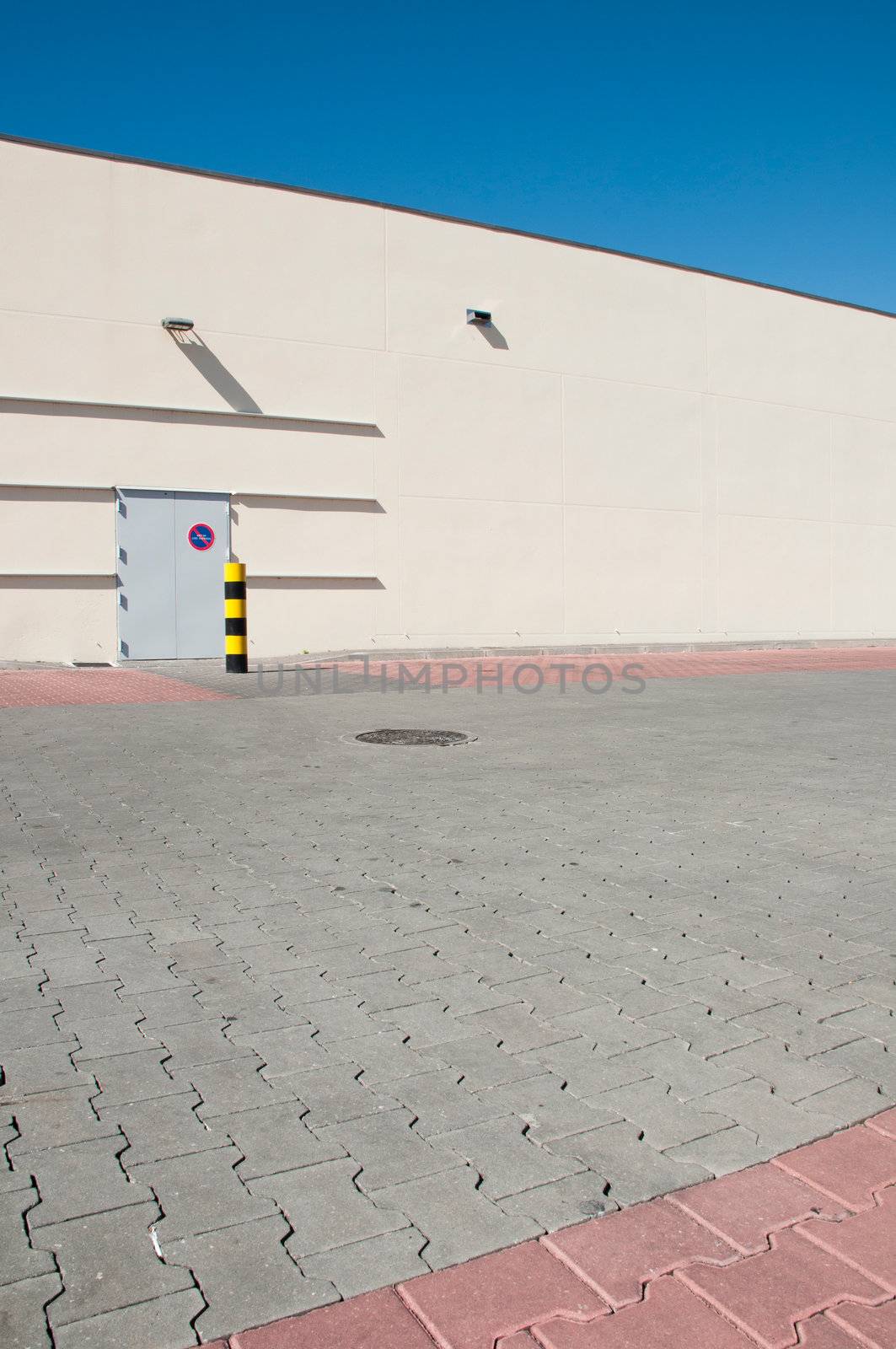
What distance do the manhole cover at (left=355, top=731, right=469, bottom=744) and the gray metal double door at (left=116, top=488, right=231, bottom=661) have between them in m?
8.07

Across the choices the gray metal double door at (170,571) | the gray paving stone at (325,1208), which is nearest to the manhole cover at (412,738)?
the gray paving stone at (325,1208)

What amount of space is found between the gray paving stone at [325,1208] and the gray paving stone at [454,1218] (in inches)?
1.8

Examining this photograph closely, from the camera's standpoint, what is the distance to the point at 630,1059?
3064 millimetres

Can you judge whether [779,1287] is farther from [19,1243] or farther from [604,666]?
[604,666]

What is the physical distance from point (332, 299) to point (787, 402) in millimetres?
10160

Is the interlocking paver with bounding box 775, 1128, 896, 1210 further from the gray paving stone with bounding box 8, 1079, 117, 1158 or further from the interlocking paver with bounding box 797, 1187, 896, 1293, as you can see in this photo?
the gray paving stone with bounding box 8, 1079, 117, 1158

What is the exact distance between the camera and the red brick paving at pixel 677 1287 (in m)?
1.99

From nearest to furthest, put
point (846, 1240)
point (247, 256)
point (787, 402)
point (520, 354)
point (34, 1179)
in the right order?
point (846, 1240) < point (34, 1179) < point (247, 256) < point (520, 354) < point (787, 402)

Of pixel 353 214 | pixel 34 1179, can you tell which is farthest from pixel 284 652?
pixel 34 1179

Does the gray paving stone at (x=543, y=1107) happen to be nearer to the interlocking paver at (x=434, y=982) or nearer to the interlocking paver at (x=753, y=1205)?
the interlocking paver at (x=434, y=982)

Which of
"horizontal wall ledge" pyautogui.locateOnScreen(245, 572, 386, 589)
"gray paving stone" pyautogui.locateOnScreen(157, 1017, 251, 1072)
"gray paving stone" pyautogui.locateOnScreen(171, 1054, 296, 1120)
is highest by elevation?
"horizontal wall ledge" pyautogui.locateOnScreen(245, 572, 386, 589)

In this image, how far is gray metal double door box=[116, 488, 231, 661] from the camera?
52.7ft

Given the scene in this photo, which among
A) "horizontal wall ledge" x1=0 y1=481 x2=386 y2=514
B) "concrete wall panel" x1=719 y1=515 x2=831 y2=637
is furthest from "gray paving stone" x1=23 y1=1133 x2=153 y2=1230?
"concrete wall panel" x1=719 y1=515 x2=831 y2=637

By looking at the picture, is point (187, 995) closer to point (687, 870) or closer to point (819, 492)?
point (687, 870)
